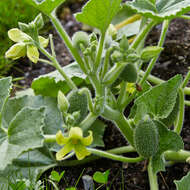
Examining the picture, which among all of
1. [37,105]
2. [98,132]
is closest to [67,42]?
[37,105]

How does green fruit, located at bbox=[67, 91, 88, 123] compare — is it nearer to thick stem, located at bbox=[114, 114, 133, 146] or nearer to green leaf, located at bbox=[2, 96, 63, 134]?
thick stem, located at bbox=[114, 114, 133, 146]

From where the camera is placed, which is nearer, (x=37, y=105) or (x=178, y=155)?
(x=178, y=155)

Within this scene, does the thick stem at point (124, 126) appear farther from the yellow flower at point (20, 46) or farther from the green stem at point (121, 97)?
the yellow flower at point (20, 46)

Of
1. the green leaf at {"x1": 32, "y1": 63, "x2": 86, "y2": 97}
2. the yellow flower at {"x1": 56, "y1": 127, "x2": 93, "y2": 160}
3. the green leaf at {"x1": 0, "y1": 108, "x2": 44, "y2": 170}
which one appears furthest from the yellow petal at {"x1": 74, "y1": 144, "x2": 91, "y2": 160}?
the green leaf at {"x1": 32, "y1": 63, "x2": 86, "y2": 97}

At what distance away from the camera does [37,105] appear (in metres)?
1.46

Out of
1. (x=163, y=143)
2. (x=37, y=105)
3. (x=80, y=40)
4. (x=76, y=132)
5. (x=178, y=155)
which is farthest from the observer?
(x=37, y=105)

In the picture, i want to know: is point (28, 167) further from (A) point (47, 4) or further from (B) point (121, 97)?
(A) point (47, 4)

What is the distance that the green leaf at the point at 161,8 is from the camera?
1001mm

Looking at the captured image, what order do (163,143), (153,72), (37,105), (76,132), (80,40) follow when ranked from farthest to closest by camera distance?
1. (153,72)
2. (37,105)
3. (163,143)
4. (80,40)
5. (76,132)

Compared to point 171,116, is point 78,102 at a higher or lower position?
higher

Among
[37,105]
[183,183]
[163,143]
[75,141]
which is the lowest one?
Answer: [183,183]

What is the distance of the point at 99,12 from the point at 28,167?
25.0 inches

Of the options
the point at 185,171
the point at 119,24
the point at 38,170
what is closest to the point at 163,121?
the point at 185,171

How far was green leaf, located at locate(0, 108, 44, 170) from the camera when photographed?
39.8 inches
